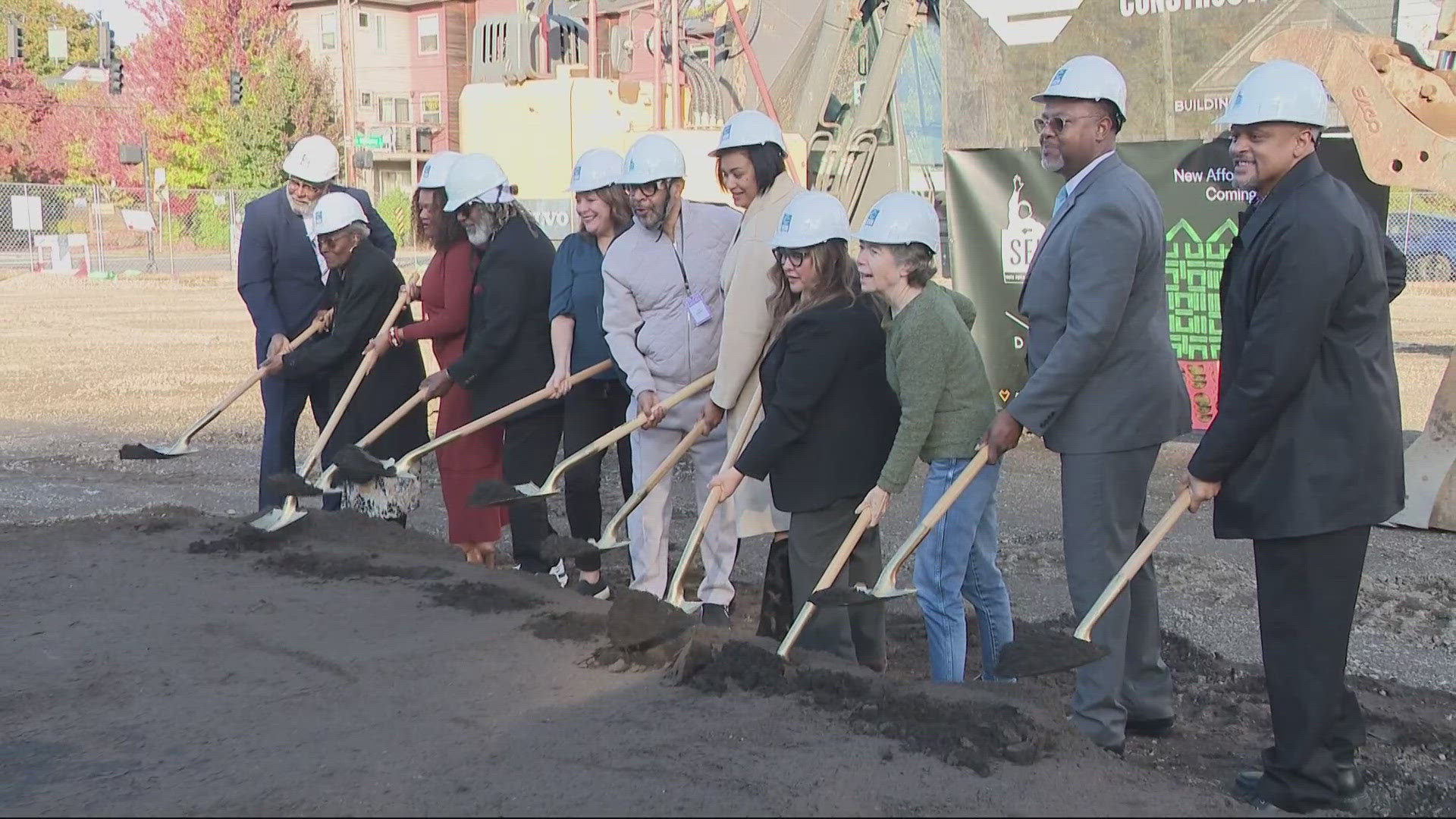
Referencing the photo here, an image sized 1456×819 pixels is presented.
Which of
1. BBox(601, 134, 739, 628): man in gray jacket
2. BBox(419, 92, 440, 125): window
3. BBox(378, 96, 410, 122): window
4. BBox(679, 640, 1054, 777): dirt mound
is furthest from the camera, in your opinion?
BBox(378, 96, 410, 122): window

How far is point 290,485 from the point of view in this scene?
20.7 ft

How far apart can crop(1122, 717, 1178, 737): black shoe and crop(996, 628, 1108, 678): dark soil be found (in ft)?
2.02

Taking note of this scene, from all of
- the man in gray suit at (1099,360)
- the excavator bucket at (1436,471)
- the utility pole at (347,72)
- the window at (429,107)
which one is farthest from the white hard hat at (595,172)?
the window at (429,107)

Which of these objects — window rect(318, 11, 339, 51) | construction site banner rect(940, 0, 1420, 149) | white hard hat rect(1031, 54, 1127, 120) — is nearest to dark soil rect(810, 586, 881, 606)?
white hard hat rect(1031, 54, 1127, 120)

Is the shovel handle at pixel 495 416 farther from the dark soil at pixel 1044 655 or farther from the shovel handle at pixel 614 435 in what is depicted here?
the dark soil at pixel 1044 655

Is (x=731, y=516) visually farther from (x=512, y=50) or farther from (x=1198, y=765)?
(x=512, y=50)

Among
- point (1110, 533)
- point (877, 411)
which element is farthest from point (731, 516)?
point (1110, 533)

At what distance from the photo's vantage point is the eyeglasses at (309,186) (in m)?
6.77

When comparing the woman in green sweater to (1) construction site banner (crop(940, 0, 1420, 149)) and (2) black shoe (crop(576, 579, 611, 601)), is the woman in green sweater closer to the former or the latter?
(2) black shoe (crop(576, 579, 611, 601))

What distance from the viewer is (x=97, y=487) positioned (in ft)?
28.3

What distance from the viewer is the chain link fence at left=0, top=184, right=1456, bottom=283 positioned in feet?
78.5

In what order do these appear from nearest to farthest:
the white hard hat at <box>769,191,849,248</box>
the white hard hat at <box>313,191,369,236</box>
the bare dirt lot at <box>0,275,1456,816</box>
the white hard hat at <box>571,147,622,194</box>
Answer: the bare dirt lot at <box>0,275,1456,816</box>
the white hard hat at <box>769,191,849,248</box>
the white hard hat at <box>571,147,622,194</box>
the white hard hat at <box>313,191,369,236</box>

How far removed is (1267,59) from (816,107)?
7175 millimetres

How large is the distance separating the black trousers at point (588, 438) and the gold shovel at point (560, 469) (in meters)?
A: 0.09
